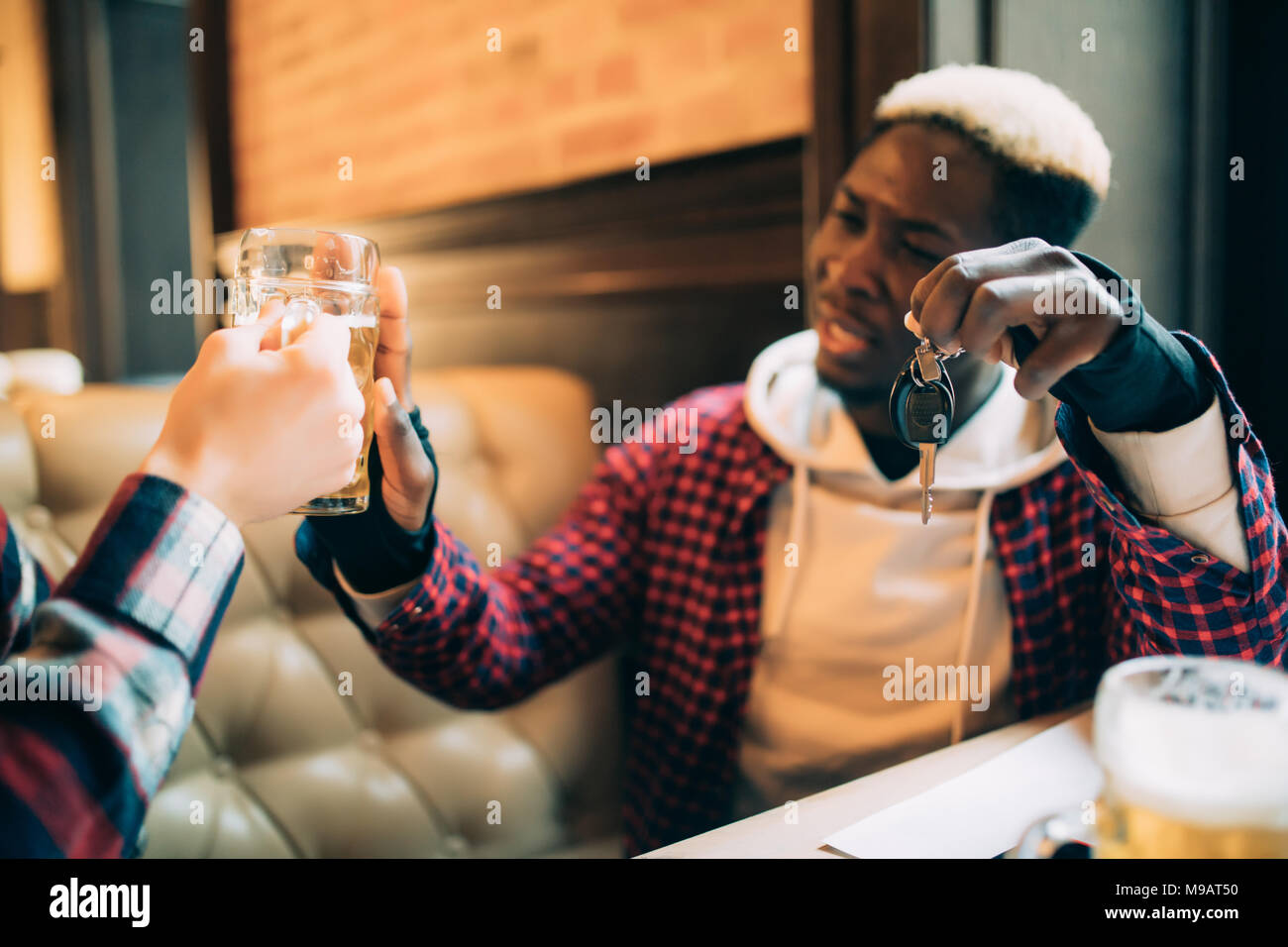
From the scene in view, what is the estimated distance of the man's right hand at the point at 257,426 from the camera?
518 mm

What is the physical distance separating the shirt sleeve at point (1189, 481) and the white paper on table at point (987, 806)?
0.21m

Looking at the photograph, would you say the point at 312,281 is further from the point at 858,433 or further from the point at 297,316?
the point at 858,433

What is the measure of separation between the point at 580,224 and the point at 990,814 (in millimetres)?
1340

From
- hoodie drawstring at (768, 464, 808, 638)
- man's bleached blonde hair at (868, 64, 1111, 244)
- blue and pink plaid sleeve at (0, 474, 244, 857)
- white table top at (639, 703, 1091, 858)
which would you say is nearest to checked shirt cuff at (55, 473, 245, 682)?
blue and pink plaid sleeve at (0, 474, 244, 857)

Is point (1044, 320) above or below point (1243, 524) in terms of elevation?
above

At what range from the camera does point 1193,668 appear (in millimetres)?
473

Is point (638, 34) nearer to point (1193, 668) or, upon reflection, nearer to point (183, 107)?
point (1193, 668)

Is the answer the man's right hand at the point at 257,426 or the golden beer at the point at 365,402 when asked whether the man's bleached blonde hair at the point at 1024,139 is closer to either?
the golden beer at the point at 365,402

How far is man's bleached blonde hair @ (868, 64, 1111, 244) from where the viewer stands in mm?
989

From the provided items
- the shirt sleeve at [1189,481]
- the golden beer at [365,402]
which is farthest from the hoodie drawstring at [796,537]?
the golden beer at [365,402]

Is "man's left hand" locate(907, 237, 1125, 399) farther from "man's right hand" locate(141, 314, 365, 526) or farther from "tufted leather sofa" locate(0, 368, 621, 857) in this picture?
"tufted leather sofa" locate(0, 368, 621, 857)

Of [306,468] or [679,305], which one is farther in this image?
[679,305]

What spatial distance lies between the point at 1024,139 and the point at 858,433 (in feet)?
1.20
